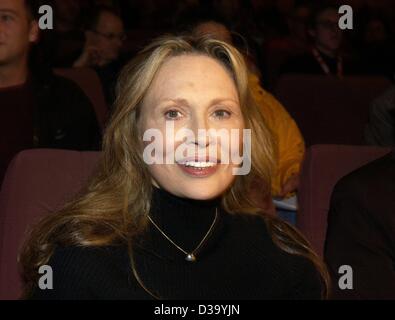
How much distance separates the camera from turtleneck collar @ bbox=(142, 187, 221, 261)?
1329 mm

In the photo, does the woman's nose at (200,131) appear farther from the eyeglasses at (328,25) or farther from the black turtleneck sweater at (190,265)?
the eyeglasses at (328,25)

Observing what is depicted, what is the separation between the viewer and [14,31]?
7.32 ft

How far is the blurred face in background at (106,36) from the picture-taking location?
3367 mm

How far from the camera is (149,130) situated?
52.1 inches

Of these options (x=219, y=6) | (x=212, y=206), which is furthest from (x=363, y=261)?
(x=219, y=6)

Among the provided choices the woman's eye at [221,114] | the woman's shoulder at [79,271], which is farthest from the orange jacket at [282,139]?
the woman's shoulder at [79,271]

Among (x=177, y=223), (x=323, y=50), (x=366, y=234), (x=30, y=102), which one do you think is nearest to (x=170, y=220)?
(x=177, y=223)

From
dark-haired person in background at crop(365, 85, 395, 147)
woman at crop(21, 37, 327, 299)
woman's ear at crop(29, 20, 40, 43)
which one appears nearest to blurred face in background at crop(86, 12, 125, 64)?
woman's ear at crop(29, 20, 40, 43)

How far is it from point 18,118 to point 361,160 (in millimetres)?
904

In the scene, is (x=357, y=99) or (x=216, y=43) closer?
(x=216, y=43)

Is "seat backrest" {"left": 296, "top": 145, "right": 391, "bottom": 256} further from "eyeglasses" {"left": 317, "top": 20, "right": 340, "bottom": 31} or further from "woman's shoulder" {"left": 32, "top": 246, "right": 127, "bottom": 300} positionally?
"eyeglasses" {"left": 317, "top": 20, "right": 340, "bottom": 31}

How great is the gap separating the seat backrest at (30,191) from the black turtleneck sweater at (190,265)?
0.84ft

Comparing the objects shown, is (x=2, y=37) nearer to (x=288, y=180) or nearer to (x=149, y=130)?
(x=288, y=180)
